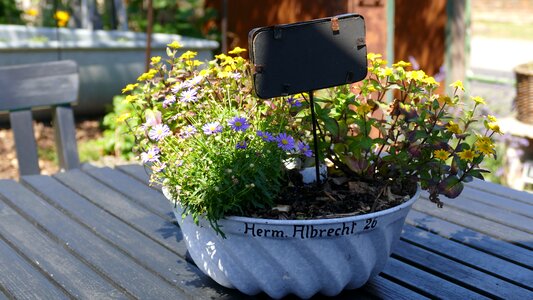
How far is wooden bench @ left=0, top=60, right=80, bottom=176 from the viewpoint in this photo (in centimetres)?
256

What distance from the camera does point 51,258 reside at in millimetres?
1602

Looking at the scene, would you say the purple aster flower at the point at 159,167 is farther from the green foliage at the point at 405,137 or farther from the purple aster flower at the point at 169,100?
the green foliage at the point at 405,137

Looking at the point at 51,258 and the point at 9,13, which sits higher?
the point at 51,258

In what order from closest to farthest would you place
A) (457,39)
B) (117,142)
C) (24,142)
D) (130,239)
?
(130,239)
(24,142)
(117,142)
(457,39)

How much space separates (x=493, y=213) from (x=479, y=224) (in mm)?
105

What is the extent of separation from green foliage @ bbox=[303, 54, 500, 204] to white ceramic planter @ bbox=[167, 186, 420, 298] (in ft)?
0.27

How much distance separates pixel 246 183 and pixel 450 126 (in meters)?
0.41

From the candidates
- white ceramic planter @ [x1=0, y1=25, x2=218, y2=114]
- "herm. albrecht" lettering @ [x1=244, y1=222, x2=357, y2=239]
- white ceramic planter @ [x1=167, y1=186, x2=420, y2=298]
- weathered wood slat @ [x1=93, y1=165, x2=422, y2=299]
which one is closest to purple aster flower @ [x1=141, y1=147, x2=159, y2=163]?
white ceramic planter @ [x1=167, y1=186, x2=420, y2=298]

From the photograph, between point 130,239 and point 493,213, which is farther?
point 493,213

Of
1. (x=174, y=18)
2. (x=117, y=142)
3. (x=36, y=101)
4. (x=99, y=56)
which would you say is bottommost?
(x=117, y=142)

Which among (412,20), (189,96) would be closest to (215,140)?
(189,96)

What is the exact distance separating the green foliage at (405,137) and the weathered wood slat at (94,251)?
16.7 inches

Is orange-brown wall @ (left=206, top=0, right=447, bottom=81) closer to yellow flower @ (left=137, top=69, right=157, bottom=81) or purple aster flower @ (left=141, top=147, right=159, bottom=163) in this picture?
yellow flower @ (left=137, top=69, right=157, bottom=81)

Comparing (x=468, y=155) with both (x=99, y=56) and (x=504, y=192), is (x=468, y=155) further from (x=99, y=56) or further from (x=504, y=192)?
(x=99, y=56)
